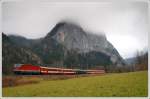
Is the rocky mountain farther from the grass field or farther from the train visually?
the grass field

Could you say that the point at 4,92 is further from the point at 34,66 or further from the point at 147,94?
the point at 147,94

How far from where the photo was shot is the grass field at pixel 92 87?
3598 millimetres

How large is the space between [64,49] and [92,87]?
0.50 meters

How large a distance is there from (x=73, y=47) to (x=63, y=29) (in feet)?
0.72

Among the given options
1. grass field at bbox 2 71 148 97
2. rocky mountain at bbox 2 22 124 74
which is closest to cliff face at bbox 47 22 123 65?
rocky mountain at bbox 2 22 124 74

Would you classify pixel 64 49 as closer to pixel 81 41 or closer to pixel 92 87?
pixel 81 41

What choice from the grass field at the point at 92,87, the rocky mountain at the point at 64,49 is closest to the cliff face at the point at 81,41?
the rocky mountain at the point at 64,49

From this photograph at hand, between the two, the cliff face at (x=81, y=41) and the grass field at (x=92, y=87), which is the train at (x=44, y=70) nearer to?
the grass field at (x=92, y=87)

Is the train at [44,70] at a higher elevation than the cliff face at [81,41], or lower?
lower

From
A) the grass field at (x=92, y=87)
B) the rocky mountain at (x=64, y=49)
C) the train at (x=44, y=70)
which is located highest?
the rocky mountain at (x=64, y=49)

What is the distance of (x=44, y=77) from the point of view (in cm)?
368

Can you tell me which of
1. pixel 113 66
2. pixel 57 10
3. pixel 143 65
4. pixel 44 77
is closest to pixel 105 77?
pixel 113 66

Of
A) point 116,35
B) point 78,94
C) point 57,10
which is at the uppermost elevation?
point 57,10

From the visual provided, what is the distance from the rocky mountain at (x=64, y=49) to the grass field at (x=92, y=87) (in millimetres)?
159
